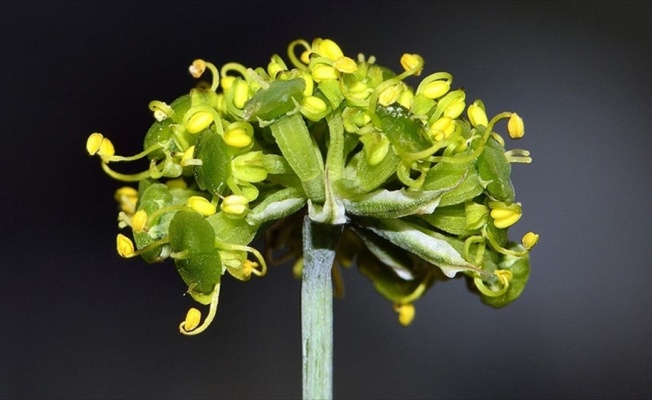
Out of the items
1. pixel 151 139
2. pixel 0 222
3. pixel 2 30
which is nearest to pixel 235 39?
pixel 2 30

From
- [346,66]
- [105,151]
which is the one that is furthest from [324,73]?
[105,151]

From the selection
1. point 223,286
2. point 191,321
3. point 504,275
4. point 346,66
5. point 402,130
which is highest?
point 223,286

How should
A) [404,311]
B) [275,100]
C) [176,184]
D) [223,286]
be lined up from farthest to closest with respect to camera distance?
[223,286] → [404,311] → [176,184] → [275,100]

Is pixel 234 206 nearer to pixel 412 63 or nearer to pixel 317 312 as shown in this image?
pixel 317 312

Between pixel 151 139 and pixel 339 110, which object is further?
→ pixel 151 139

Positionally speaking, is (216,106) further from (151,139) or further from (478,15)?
(478,15)

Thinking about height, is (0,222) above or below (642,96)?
below

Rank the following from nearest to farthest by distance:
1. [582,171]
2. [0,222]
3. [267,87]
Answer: [267,87]
[0,222]
[582,171]
